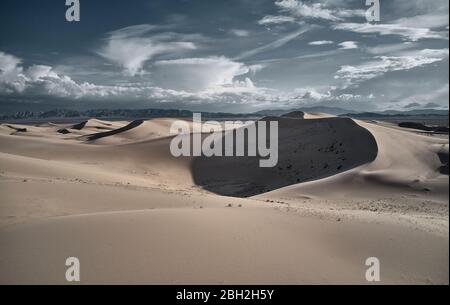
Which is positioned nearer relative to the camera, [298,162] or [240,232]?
[240,232]

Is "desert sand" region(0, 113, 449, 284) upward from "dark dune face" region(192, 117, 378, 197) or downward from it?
downward

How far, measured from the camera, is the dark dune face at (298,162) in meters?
15.9

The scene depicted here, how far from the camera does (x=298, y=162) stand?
18984 mm

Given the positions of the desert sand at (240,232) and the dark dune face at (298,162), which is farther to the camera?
the dark dune face at (298,162)

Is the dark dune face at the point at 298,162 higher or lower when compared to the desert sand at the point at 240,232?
higher

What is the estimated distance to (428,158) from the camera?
5.86m

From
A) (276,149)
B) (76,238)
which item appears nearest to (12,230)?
(76,238)

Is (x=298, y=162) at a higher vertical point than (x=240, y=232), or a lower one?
higher

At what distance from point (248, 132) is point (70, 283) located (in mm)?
23184

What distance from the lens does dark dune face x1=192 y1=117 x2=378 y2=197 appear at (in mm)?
15852

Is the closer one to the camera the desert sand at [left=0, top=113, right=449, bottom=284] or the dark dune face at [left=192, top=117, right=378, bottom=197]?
the desert sand at [left=0, top=113, right=449, bottom=284]
